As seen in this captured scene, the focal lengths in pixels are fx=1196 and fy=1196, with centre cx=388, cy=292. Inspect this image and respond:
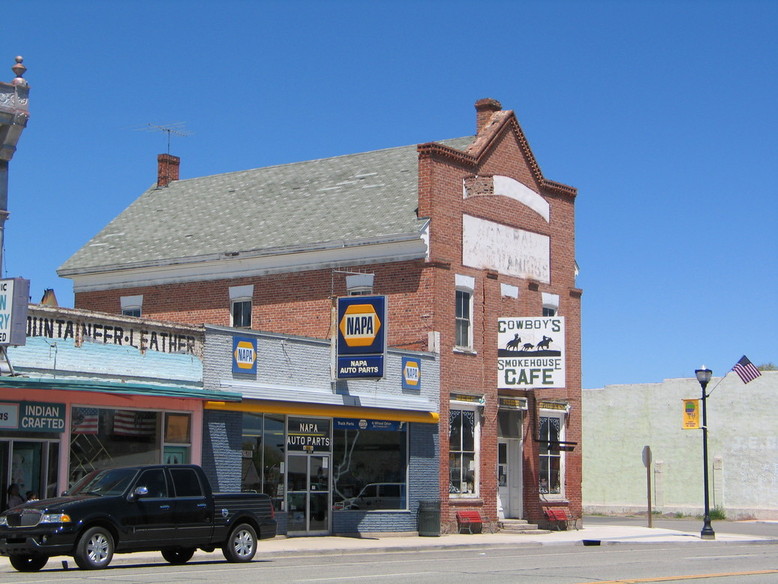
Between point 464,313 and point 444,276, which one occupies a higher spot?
point 444,276

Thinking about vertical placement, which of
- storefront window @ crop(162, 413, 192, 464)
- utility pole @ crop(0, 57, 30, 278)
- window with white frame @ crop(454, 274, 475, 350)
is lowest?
storefront window @ crop(162, 413, 192, 464)

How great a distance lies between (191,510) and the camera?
20.2m

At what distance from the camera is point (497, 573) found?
61.4ft

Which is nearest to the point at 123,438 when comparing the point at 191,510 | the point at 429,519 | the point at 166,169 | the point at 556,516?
the point at 191,510

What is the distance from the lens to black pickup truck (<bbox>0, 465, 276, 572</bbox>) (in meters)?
18.4

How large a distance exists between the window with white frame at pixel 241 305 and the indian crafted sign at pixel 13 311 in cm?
1340

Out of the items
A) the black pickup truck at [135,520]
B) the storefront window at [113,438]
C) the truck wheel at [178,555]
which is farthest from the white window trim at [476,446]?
the truck wheel at [178,555]

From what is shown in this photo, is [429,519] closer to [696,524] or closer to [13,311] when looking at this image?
[13,311]

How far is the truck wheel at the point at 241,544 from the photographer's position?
68.2 feet

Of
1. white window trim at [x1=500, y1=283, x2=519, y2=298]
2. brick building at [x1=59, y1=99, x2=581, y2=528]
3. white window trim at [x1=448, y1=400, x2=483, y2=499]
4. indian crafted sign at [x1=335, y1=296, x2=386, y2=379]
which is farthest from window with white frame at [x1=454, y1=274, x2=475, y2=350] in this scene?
indian crafted sign at [x1=335, y1=296, x2=386, y2=379]

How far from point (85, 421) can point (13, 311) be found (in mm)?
3431

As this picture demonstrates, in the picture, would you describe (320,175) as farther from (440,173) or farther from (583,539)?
(583,539)

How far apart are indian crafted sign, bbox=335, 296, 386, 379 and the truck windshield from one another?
31.3ft

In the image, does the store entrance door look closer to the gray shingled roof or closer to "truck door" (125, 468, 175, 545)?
the gray shingled roof
